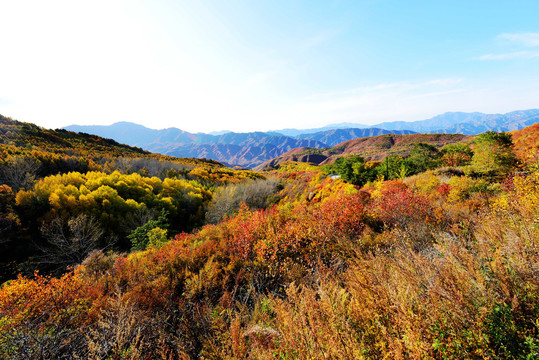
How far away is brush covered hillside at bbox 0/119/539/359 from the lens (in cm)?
226

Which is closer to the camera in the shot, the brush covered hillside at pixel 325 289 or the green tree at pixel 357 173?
the brush covered hillside at pixel 325 289

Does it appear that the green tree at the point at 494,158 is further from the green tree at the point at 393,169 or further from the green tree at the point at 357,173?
the green tree at the point at 357,173

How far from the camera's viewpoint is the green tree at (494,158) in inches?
479

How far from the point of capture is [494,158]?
12.4 m

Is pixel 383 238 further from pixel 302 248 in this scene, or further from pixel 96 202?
pixel 96 202

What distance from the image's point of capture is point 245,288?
5836 millimetres

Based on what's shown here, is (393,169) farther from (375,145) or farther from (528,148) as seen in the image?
(375,145)

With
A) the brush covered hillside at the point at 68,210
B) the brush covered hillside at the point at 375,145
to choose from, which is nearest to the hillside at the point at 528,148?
the brush covered hillside at the point at 68,210

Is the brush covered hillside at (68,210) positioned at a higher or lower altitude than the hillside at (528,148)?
lower

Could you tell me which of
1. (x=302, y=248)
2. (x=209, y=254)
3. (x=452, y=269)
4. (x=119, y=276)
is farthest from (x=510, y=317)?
(x=119, y=276)

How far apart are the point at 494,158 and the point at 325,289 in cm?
1608

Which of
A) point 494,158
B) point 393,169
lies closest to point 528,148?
point 494,158

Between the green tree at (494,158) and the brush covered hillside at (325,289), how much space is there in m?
0.08

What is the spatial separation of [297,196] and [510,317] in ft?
84.9
